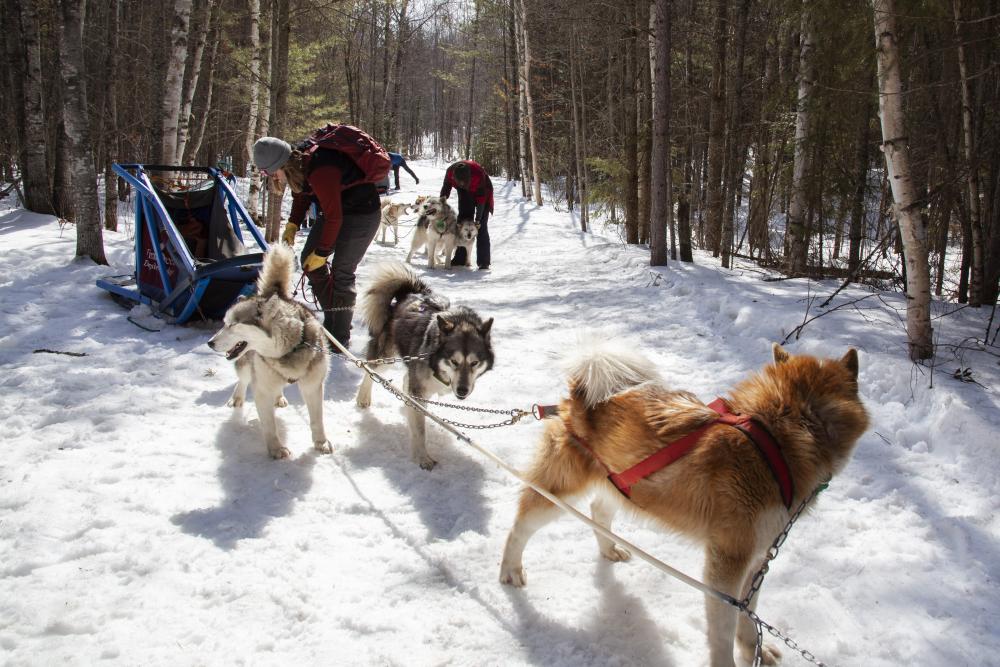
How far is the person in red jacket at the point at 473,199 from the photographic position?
10.1 metres

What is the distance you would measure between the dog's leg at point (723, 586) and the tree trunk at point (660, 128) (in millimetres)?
6866

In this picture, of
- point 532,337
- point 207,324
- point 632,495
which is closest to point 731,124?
point 532,337

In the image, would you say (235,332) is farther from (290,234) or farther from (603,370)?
(603,370)

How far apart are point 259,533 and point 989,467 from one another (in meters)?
3.75

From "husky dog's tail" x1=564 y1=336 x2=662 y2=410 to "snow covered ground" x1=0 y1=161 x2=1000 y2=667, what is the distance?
0.14 m

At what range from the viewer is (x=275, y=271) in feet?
12.3

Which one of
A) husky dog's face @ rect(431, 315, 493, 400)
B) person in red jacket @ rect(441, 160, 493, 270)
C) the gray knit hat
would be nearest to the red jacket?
person in red jacket @ rect(441, 160, 493, 270)

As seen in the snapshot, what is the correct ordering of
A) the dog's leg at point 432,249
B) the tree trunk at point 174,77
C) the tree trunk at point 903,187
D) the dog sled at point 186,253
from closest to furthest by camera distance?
the tree trunk at point 903,187
the dog sled at point 186,253
the tree trunk at point 174,77
the dog's leg at point 432,249

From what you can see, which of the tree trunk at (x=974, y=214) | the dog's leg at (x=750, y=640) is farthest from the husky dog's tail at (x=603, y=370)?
the tree trunk at (x=974, y=214)

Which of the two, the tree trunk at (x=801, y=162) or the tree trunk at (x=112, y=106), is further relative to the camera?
the tree trunk at (x=112, y=106)

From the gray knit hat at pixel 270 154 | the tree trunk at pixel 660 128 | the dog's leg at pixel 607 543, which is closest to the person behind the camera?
the dog's leg at pixel 607 543

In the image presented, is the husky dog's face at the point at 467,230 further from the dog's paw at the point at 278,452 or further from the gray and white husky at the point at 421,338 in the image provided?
the dog's paw at the point at 278,452

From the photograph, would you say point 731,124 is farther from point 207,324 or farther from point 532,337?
point 207,324

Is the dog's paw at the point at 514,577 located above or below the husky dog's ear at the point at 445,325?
below
